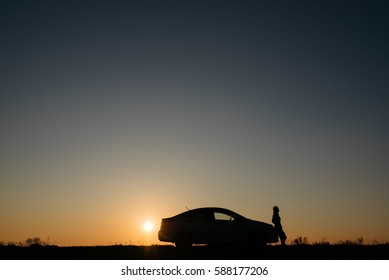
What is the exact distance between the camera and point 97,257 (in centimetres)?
1617

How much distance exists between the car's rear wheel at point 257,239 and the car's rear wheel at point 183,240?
2487 mm

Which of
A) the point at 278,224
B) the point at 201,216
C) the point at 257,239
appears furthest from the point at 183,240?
the point at 278,224

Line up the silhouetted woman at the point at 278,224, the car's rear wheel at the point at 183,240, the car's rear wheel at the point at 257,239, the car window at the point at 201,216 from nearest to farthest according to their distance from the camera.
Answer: the car's rear wheel at the point at 183,240 → the car window at the point at 201,216 → the car's rear wheel at the point at 257,239 → the silhouetted woman at the point at 278,224

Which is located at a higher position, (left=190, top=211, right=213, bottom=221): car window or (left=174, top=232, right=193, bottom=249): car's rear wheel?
(left=190, top=211, right=213, bottom=221): car window

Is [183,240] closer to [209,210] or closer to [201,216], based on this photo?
[201,216]

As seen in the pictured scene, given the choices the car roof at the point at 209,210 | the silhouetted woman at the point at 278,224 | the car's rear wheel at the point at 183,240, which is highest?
the car roof at the point at 209,210

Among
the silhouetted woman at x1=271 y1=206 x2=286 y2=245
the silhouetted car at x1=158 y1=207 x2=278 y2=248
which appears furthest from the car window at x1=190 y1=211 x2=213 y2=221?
the silhouetted woman at x1=271 y1=206 x2=286 y2=245

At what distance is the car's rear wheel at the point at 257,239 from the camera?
22125 mm

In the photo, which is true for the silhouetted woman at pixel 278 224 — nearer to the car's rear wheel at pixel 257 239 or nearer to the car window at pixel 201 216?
the car's rear wheel at pixel 257 239

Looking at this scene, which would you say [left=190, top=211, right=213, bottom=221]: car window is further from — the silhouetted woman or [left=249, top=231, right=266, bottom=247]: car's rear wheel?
the silhouetted woman

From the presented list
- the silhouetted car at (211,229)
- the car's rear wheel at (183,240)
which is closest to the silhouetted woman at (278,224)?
the silhouetted car at (211,229)

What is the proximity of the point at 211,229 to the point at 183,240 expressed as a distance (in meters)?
1.18

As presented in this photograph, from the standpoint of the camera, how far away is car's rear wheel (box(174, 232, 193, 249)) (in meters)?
21.4
